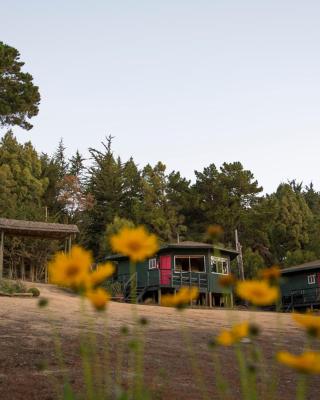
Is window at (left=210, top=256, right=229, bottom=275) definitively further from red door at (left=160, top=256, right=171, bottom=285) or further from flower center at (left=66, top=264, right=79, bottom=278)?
flower center at (left=66, top=264, right=79, bottom=278)

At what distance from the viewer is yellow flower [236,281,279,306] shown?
117 cm

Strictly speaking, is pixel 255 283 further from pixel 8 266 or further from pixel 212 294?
pixel 8 266

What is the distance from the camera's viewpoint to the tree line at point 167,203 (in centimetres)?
3859

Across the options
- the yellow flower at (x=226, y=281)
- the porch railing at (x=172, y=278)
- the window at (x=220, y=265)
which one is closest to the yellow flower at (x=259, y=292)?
the yellow flower at (x=226, y=281)

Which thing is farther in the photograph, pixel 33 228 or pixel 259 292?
pixel 33 228

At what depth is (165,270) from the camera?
27719 millimetres

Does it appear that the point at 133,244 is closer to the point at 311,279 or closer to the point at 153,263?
the point at 153,263

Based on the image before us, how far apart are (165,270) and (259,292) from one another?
2674 cm

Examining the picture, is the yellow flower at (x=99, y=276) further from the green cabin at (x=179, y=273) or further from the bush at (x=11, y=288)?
the green cabin at (x=179, y=273)

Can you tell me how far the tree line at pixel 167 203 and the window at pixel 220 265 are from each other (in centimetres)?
595

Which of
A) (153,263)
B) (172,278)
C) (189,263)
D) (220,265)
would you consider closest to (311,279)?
(220,265)

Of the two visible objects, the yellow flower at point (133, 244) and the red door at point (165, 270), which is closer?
the yellow flower at point (133, 244)

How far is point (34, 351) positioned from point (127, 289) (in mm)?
19892

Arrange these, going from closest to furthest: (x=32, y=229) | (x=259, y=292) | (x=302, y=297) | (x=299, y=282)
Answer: (x=259, y=292) → (x=32, y=229) → (x=302, y=297) → (x=299, y=282)
